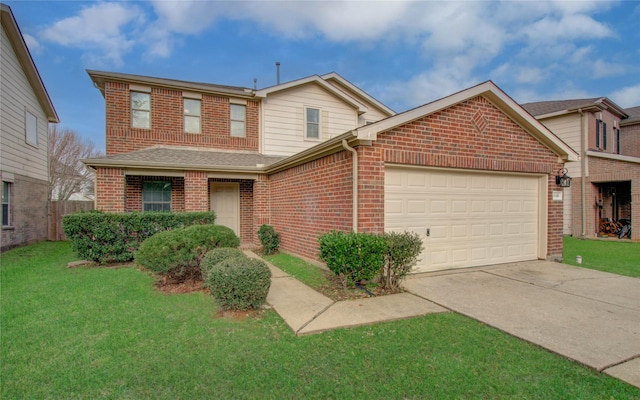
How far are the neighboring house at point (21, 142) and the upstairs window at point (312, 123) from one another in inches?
392

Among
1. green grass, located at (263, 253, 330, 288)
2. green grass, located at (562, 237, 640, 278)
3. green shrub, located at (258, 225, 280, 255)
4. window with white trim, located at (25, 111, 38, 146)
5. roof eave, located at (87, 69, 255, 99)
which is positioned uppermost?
roof eave, located at (87, 69, 255, 99)

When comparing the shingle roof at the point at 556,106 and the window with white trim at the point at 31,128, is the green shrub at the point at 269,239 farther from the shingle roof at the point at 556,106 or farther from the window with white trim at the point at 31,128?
the shingle roof at the point at 556,106

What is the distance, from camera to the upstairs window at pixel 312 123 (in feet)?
44.3

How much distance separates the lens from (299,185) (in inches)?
342

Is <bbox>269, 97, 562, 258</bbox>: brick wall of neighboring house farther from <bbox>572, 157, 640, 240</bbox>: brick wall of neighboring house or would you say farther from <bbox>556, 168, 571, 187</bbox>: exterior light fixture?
<bbox>572, 157, 640, 240</bbox>: brick wall of neighboring house

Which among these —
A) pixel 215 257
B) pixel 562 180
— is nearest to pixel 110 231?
pixel 215 257

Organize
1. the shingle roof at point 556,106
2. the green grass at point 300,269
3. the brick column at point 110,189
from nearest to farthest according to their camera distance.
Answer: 1. the green grass at point 300,269
2. the brick column at point 110,189
3. the shingle roof at point 556,106

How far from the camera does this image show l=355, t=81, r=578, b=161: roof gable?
6.04 metres

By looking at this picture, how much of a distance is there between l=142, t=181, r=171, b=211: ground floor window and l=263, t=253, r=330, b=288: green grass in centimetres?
472

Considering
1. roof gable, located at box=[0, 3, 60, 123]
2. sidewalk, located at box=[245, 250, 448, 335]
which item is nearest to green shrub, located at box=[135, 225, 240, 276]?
sidewalk, located at box=[245, 250, 448, 335]

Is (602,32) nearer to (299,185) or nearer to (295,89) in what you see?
(295,89)

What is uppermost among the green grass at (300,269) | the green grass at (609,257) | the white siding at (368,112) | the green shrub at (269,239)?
the white siding at (368,112)

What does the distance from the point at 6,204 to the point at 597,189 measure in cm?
2393

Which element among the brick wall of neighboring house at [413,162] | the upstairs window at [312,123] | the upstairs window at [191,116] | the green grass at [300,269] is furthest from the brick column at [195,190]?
the upstairs window at [312,123]
